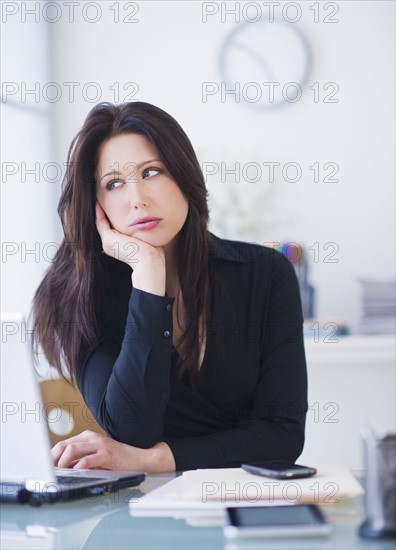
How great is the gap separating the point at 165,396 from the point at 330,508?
0.59 m

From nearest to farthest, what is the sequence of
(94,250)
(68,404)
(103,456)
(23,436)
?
(23,436)
(103,456)
(94,250)
(68,404)

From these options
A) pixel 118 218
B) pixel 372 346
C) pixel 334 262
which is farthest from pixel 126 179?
pixel 334 262

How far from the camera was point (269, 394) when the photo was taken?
5.69 ft

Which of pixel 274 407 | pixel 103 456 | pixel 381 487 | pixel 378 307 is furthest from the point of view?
pixel 378 307

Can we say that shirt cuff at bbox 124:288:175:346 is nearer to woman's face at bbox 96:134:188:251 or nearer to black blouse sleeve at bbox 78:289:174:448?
black blouse sleeve at bbox 78:289:174:448

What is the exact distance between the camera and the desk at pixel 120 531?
1.01 m

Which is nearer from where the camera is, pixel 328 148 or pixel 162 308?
pixel 162 308

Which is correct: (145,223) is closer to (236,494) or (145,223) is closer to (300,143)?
(236,494)

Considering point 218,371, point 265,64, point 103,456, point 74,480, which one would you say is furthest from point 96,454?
point 265,64

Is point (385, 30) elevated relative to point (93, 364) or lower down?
elevated

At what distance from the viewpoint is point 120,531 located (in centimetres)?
108

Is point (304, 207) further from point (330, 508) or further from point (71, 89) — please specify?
point (330, 508)

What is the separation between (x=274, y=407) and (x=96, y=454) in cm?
45

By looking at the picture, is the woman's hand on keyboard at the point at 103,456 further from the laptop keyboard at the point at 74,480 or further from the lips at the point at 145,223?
the lips at the point at 145,223
